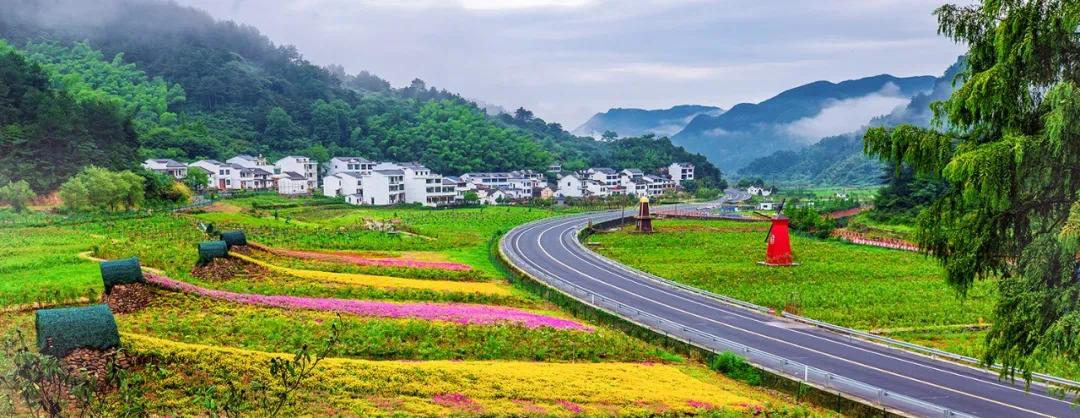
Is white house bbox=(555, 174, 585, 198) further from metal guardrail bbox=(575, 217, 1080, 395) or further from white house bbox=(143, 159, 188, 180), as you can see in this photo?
metal guardrail bbox=(575, 217, 1080, 395)

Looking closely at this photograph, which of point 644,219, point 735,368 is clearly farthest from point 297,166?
point 735,368

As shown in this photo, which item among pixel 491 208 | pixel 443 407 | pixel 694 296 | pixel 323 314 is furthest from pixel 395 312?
pixel 491 208

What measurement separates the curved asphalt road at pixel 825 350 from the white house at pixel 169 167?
63817 mm

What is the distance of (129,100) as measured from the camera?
13438 centimetres

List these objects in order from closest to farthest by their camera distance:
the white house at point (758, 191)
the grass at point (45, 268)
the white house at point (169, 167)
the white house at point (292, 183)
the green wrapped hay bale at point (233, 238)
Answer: the grass at point (45, 268) → the green wrapped hay bale at point (233, 238) → the white house at point (169, 167) → the white house at point (292, 183) → the white house at point (758, 191)

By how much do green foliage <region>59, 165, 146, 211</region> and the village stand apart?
93.3ft

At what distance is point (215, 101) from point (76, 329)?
150 metres

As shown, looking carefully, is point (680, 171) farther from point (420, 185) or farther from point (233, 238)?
point (233, 238)

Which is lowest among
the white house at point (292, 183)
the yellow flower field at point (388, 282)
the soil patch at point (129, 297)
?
the yellow flower field at point (388, 282)

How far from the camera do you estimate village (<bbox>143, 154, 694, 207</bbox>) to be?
99.8 meters

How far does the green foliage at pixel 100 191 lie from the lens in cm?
5728

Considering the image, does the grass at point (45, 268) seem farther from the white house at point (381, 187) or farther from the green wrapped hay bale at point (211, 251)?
the white house at point (381, 187)

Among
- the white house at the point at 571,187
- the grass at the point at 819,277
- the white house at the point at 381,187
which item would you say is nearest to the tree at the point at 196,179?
the white house at the point at 381,187

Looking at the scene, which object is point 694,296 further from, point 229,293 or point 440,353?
point 229,293
